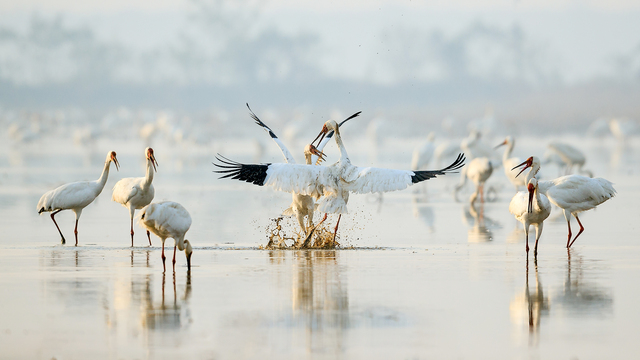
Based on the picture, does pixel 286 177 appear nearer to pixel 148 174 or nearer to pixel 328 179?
pixel 328 179


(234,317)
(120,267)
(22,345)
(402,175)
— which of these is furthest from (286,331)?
(402,175)

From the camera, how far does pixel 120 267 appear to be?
9328 mm

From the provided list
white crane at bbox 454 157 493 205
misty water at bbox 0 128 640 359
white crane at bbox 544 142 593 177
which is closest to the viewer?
misty water at bbox 0 128 640 359

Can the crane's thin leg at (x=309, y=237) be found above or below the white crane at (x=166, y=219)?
below

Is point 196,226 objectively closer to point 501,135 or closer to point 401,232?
point 401,232

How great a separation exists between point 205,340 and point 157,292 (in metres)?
1.84

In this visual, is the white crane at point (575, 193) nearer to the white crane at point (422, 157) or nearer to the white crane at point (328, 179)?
the white crane at point (328, 179)

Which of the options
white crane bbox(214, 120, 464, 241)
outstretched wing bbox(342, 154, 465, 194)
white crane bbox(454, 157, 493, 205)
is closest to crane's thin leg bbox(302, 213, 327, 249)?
white crane bbox(214, 120, 464, 241)

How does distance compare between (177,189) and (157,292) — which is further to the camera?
(177,189)

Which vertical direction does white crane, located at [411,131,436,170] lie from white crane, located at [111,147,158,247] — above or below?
above

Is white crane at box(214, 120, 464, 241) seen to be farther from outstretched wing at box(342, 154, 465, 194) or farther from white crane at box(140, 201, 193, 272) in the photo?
white crane at box(140, 201, 193, 272)

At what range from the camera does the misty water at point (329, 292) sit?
605cm

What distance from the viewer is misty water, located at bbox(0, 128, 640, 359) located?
6.05m

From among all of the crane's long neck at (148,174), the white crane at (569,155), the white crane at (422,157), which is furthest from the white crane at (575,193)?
the white crane at (569,155)
